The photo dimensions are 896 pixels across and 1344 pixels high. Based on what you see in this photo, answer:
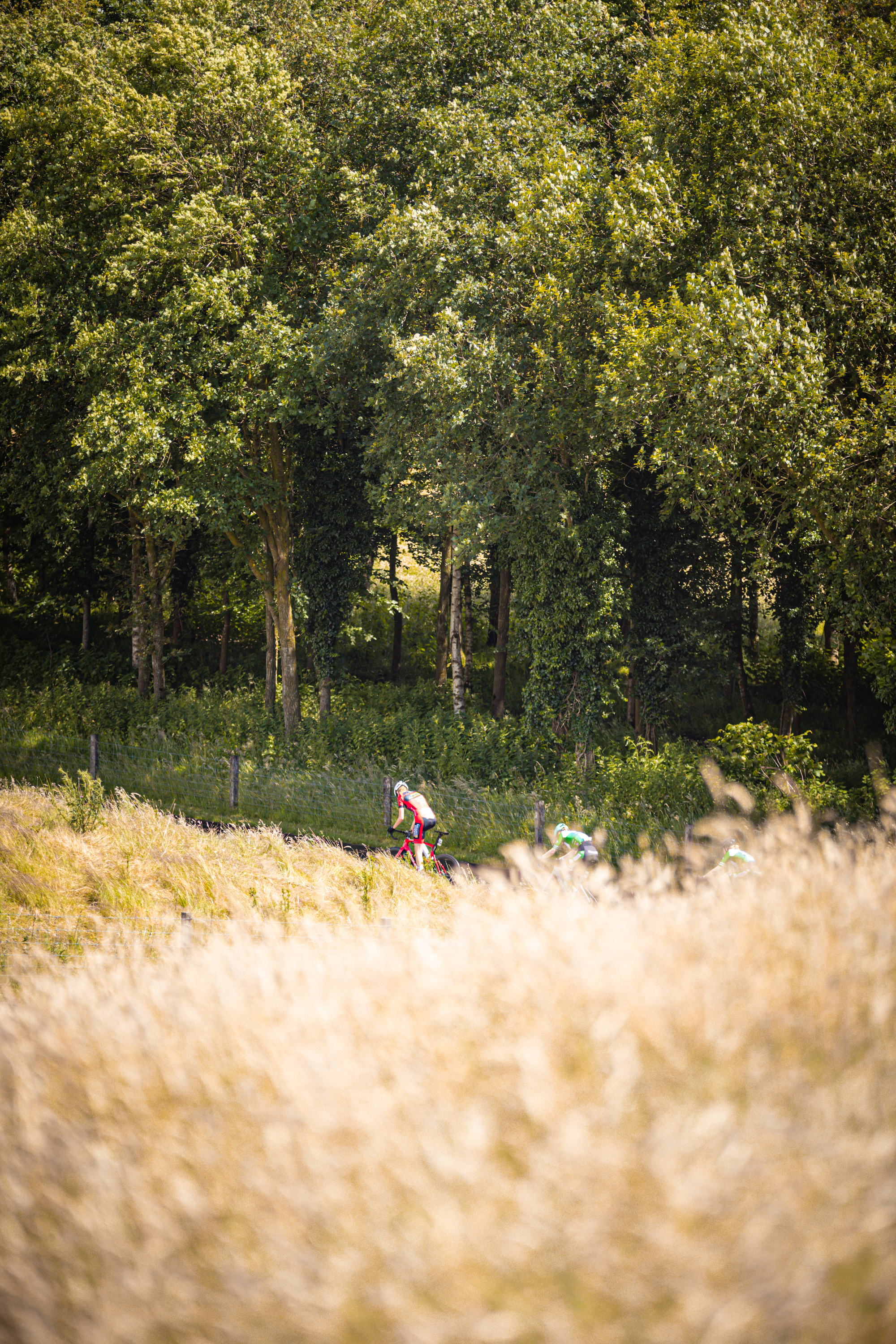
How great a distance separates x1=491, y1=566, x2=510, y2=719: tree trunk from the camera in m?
23.8

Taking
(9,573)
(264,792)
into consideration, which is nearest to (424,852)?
(264,792)

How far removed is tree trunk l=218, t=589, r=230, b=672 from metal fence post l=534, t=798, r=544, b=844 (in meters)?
19.5

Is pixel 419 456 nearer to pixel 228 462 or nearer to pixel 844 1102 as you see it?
pixel 228 462

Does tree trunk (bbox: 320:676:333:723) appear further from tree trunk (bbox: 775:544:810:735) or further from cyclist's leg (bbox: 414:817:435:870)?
tree trunk (bbox: 775:544:810:735)

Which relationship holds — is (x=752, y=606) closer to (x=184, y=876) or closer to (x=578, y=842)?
(x=578, y=842)

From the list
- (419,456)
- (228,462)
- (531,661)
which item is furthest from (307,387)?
(531,661)

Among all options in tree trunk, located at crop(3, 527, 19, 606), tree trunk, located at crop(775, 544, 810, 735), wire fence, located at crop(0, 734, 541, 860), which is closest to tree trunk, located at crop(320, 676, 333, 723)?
wire fence, located at crop(0, 734, 541, 860)

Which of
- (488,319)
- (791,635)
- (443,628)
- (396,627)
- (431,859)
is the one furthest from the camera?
(396,627)

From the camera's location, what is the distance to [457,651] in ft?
67.3

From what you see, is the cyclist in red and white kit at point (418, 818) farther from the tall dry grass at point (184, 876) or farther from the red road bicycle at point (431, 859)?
→ the tall dry grass at point (184, 876)

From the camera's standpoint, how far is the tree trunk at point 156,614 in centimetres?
2500

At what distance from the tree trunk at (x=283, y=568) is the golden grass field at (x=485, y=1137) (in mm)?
16248

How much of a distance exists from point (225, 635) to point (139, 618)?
5.63 metres

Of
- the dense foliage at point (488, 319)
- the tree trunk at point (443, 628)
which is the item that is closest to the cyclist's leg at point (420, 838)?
the dense foliage at point (488, 319)
